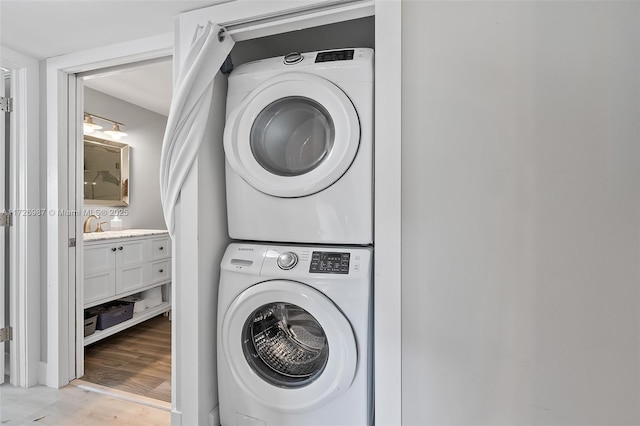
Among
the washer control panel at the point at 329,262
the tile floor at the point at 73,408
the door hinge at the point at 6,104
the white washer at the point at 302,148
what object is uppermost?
the door hinge at the point at 6,104

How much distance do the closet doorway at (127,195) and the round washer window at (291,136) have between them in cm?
94

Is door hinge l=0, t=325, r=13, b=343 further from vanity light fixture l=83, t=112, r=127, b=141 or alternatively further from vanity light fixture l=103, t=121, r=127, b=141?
vanity light fixture l=103, t=121, r=127, b=141

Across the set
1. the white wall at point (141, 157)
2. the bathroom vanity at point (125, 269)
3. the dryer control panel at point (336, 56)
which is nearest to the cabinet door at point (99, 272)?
the bathroom vanity at point (125, 269)

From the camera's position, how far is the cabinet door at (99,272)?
2369 mm

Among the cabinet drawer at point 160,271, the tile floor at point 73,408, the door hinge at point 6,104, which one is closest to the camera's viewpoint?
the tile floor at point 73,408

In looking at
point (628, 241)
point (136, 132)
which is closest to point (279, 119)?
point (628, 241)

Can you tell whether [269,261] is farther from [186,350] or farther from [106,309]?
[106,309]

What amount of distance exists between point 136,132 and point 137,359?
86.7 inches

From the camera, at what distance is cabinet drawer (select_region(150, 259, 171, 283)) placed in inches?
118

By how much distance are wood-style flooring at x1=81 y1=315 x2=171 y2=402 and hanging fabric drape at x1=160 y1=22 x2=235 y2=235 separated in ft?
4.07

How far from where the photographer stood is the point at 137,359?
241 centimetres

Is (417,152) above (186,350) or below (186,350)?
above

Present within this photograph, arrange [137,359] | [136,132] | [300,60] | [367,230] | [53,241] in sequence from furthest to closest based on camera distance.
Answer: [136,132]
[137,359]
[53,241]
[300,60]
[367,230]

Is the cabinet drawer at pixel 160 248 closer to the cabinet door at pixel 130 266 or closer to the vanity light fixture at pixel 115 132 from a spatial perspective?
the cabinet door at pixel 130 266
